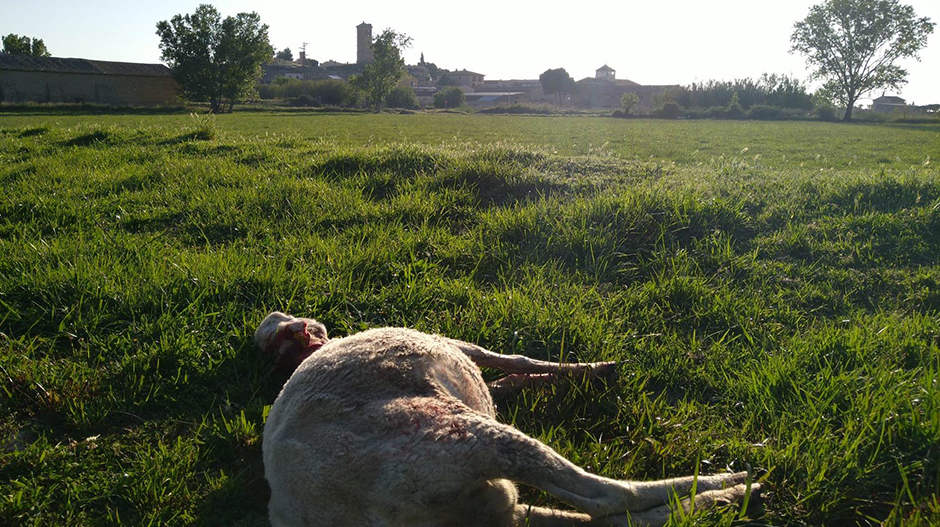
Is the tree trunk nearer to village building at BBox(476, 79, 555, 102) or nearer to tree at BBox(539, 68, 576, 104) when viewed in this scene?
tree at BBox(539, 68, 576, 104)

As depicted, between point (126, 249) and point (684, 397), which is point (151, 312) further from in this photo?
point (684, 397)

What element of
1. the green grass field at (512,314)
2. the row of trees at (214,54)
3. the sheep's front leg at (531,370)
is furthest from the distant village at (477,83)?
the sheep's front leg at (531,370)

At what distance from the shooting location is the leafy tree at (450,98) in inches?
3541

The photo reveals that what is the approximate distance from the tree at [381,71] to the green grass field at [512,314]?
229 ft

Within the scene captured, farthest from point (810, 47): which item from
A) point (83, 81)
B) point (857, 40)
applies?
point (83, 81)

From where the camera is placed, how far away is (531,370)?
2828 mm

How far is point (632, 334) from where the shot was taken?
3.52 m

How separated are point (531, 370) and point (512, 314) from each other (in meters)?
0.81

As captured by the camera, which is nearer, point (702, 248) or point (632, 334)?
point (632, 334)

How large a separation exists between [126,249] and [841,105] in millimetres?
70642

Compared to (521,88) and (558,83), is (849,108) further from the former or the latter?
(521,88)

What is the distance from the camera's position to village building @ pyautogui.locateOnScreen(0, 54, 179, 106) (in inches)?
2181

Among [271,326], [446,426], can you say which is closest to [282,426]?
[446,426]

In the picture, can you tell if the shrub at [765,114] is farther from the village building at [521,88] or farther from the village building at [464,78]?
the village building at [464,78]
